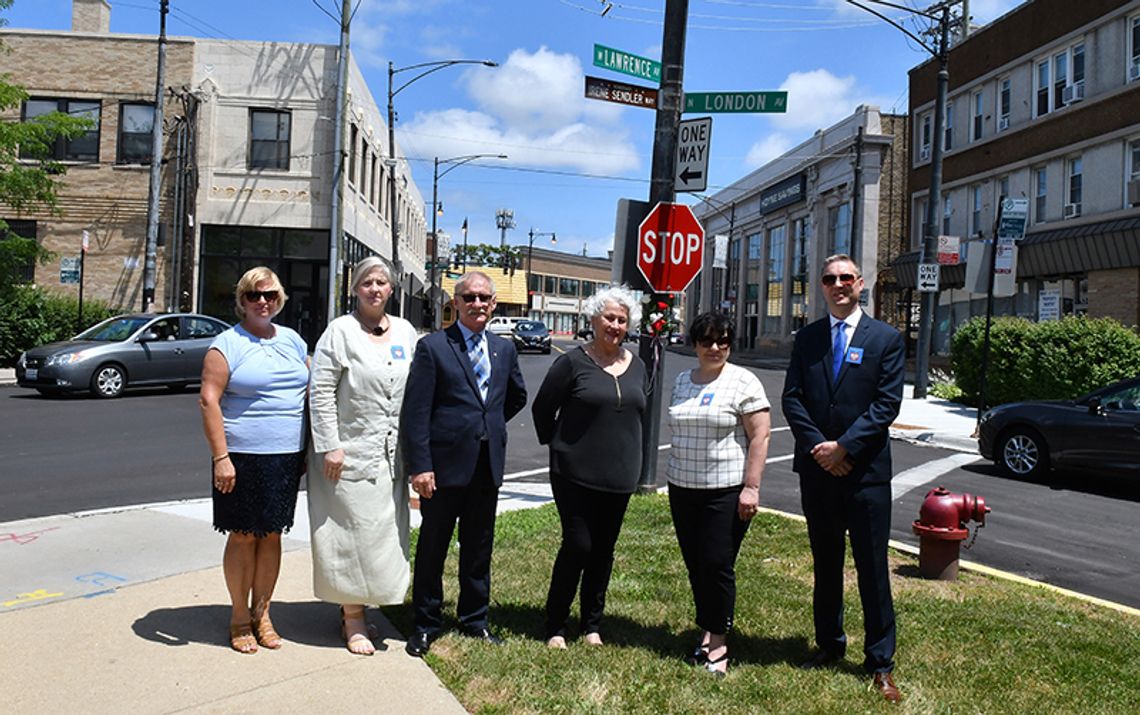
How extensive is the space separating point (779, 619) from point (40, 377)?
15006 millimetres

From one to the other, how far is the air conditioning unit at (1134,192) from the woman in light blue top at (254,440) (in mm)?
23476

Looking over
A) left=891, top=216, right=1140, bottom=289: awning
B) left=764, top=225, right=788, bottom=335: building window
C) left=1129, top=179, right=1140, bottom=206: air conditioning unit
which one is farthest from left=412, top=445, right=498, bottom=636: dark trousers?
left=764, top=225, right=788, bottom=335: building window

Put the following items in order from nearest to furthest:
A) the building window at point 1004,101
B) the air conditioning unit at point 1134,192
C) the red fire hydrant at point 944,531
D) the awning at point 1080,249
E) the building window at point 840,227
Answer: the red fire hydrant at point 944,531 → the awning at point 1080,249 → the air conditioning unit at point 1134,192 → the building window at point 1004,101 → the building window at point 840,227

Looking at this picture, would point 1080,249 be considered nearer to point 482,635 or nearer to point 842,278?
point 842,278

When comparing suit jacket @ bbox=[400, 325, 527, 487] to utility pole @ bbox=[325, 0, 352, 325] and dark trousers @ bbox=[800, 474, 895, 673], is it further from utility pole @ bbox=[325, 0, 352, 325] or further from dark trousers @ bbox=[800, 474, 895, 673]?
utility pole @ bbox=[325, 0, 352, 325]

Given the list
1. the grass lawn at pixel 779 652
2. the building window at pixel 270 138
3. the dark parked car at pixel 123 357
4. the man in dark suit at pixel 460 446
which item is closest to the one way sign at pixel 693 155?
the grass lawn at pixel 779 652

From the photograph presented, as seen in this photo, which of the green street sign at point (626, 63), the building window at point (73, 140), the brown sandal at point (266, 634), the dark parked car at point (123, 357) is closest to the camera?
the brown sandal at point (266, 634)

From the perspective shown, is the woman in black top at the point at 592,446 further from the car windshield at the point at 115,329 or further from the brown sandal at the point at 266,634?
the car windshield at the point at 115,329

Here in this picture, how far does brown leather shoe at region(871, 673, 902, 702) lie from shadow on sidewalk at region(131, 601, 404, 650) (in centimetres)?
239

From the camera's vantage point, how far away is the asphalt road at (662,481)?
754 centimetres

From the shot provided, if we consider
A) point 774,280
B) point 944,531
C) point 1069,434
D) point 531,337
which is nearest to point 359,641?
point 944,531

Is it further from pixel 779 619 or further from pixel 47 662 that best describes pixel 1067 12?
pixel 47 662

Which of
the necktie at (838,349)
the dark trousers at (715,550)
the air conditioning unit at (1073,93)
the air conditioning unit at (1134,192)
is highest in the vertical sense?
the air conditioning unit at (1073,93)

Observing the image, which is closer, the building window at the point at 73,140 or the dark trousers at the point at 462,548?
the dark trousers at the point at 462,548
